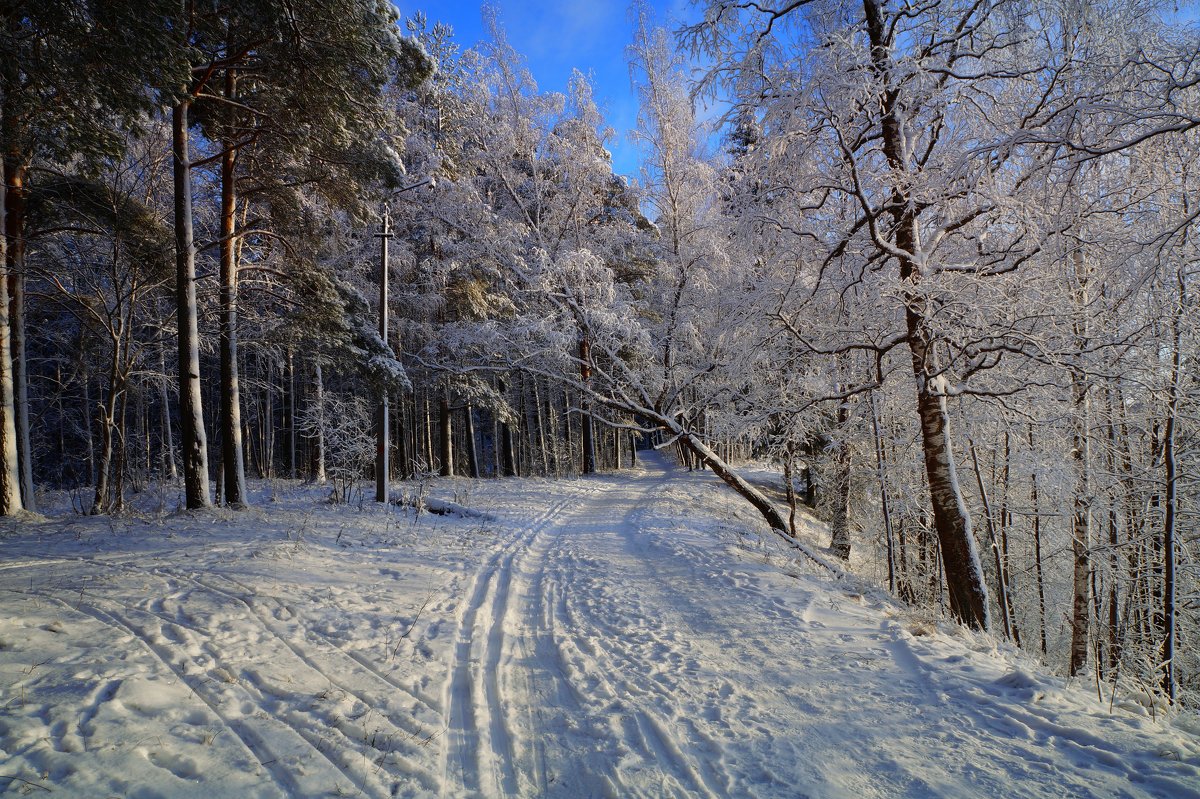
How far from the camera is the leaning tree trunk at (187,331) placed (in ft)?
27.9

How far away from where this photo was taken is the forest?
5250 millimetres

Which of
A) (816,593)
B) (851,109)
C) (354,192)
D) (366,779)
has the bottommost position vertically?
(816,593)

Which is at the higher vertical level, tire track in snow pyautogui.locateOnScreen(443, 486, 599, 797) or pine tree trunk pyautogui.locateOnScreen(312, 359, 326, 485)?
pine tree trunk pyautogui.locateOnScreen(312, 359, 326, 485)

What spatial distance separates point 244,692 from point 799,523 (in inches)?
637

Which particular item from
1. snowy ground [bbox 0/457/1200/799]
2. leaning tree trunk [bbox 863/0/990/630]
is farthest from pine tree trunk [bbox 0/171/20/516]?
leaning tree trunk [bbox 863/0/990/630]

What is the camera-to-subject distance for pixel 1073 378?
5.75 metres

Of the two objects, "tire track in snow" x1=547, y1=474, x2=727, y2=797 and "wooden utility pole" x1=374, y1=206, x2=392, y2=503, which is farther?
"wooden utility pole" x1=374, y1=206, x2=392, y2=503

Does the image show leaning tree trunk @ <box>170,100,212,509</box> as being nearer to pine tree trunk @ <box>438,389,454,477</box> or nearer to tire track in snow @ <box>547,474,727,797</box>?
tire track in snow @ <box>547,474,727,797</box>

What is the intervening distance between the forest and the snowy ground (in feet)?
8.17

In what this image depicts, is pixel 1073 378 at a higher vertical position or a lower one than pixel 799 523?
higher

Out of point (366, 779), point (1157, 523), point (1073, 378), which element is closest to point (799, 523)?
point (1157, 523)

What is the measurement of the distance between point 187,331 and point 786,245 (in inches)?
388

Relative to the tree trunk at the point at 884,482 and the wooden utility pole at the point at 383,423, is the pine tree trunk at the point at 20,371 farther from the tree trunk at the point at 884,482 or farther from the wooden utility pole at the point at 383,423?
the tree trunk at the point at 884,482

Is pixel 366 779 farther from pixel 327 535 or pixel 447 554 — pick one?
pixel 327 535
